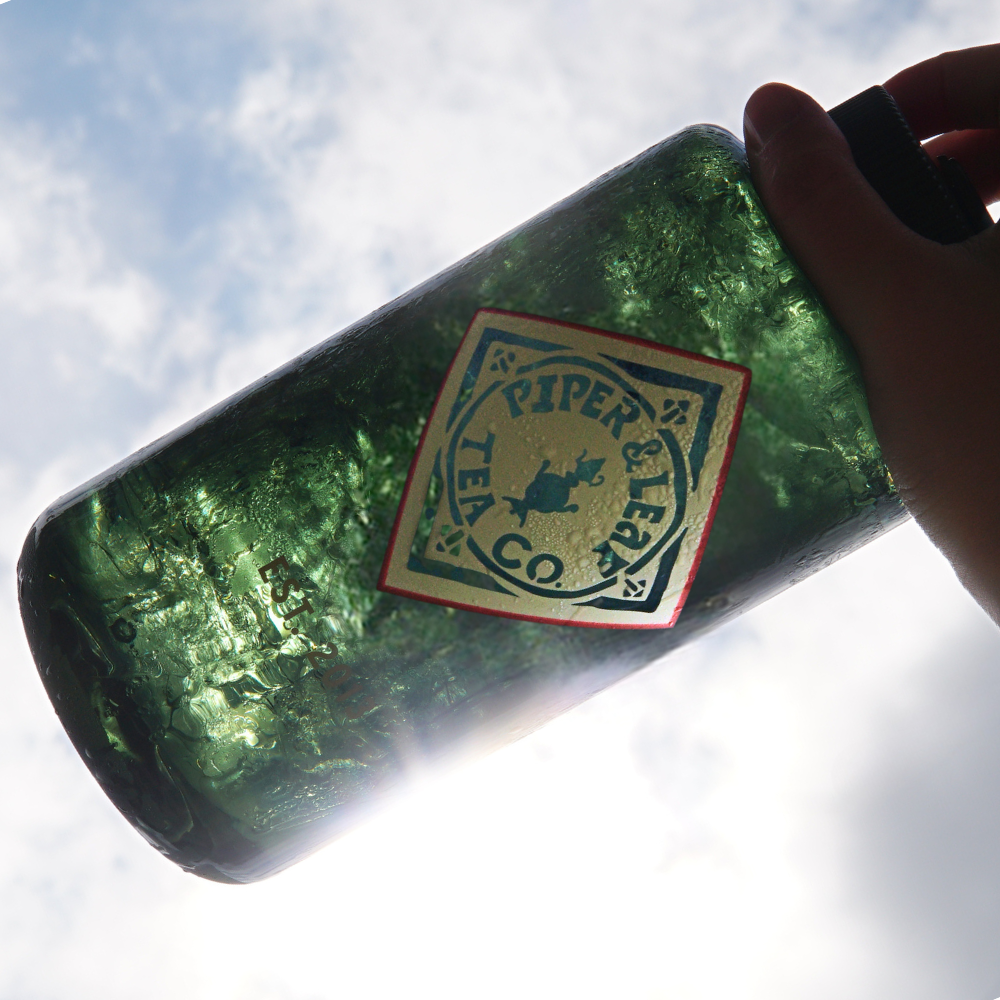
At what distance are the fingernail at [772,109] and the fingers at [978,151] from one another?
0.24m

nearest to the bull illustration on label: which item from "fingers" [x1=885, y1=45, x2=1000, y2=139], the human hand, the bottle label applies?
the bottle label

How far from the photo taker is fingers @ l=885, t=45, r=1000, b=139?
601 millimetres

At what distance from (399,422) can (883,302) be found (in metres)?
0.33

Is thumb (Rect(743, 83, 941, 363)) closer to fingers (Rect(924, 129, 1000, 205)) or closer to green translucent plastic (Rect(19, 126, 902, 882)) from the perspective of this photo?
green translucent plastic (Rect(19, 126, 902, 882))

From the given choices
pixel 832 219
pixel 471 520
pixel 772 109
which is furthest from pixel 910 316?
pixel 471 520

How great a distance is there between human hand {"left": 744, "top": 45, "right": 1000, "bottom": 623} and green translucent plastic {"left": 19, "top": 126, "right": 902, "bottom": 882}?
0.03 meters

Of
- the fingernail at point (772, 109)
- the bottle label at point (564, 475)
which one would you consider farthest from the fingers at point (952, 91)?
the bottle label at point (564, 475)

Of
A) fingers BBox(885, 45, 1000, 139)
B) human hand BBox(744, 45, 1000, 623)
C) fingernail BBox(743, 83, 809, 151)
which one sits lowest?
Answer: human hand BBox(744, 45, 1000, 623)

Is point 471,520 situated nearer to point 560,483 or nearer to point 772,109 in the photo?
point 560,483

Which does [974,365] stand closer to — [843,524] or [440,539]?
[843,524]

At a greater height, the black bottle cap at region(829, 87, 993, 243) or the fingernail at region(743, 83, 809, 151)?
the fingernail at region(743, 83, 809, 151)

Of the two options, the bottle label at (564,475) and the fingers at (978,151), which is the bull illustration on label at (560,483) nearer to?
the bottle label at (564,475)

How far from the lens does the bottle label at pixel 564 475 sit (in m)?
0.49

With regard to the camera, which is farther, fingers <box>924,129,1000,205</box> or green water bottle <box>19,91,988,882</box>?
fingers <box>924,129,1000,205</box>
